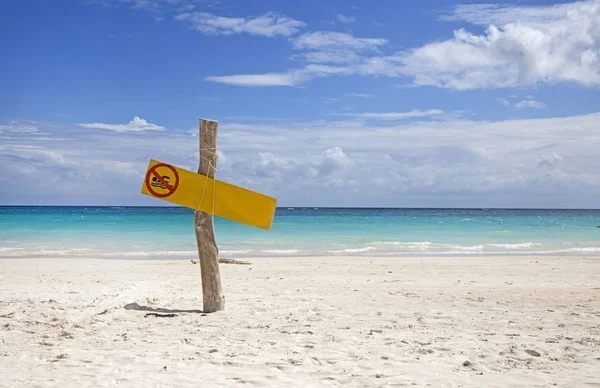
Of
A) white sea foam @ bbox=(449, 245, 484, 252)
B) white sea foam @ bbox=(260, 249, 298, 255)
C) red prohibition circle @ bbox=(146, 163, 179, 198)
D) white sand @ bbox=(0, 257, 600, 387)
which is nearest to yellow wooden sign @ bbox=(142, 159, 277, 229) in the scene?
red prohibition circle @ bbox=(146, 163, 179, 198)

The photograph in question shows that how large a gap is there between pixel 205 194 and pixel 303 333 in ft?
7.22

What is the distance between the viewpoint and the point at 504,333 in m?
5.95

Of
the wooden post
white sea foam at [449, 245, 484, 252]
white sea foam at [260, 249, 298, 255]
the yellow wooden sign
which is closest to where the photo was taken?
the yellow wooden sign

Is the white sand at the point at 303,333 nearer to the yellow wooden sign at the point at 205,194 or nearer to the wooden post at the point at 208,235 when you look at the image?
the wooden post at the point at 208,235

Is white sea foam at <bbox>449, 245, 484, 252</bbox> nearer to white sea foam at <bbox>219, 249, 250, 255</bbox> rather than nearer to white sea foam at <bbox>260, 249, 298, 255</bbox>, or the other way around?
white sea foam at <bbox>260, 249, 298, 255</bbox>

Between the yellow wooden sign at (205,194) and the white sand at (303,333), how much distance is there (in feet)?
4.34

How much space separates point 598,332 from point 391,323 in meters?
2.27

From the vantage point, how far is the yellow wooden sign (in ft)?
22.4

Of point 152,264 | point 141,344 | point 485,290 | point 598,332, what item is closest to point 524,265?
point 485,290

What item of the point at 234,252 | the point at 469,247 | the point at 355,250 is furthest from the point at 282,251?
the point at 469,247

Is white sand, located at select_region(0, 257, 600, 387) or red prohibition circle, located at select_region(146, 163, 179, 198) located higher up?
red prohibition circle, located at select_region(146, 163, 179, 198)

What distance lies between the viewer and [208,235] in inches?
279

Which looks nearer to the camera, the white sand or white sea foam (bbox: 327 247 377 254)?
the white sand

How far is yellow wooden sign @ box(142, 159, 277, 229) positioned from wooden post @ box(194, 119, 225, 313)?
0.10 metres
